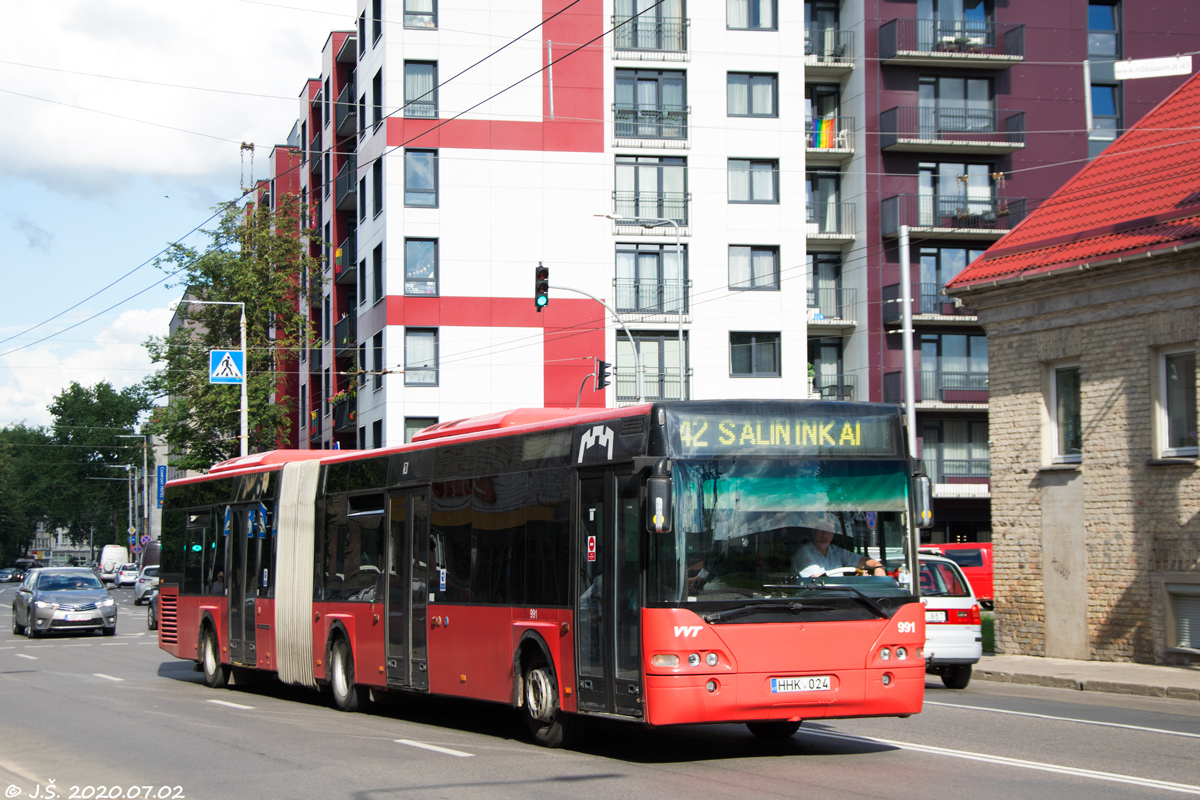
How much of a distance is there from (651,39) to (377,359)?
15171 millimetres

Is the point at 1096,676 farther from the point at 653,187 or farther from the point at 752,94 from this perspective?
the point at 752,94

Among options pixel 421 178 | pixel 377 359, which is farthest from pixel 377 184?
pixel 377 359

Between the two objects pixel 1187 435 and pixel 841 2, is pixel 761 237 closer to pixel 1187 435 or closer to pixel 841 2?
pixel 841 2

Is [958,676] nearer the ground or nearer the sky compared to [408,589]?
nearer the ground

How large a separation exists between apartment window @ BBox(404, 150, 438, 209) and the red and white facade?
0.17 feet

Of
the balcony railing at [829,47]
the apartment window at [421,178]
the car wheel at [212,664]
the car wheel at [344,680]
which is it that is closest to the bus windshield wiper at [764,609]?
the car wheel at [344,680]

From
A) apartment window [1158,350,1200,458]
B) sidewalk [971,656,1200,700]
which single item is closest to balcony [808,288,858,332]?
sidewalk [971,656,1200,700]

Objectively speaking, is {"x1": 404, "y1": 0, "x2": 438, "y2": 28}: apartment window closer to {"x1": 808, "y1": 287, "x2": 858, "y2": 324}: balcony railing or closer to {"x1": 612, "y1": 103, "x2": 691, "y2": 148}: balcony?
{"x1": 612, "y1": 103, "x2": 691, "y2": 148}: balcony

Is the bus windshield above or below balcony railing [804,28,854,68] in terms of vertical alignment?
below

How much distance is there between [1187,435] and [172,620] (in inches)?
637

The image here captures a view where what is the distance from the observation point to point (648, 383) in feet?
159

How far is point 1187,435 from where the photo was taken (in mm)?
20906

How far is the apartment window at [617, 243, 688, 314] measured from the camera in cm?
4872

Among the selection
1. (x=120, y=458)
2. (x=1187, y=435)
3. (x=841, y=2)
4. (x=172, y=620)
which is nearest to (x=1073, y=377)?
(x=1187, y=435)
